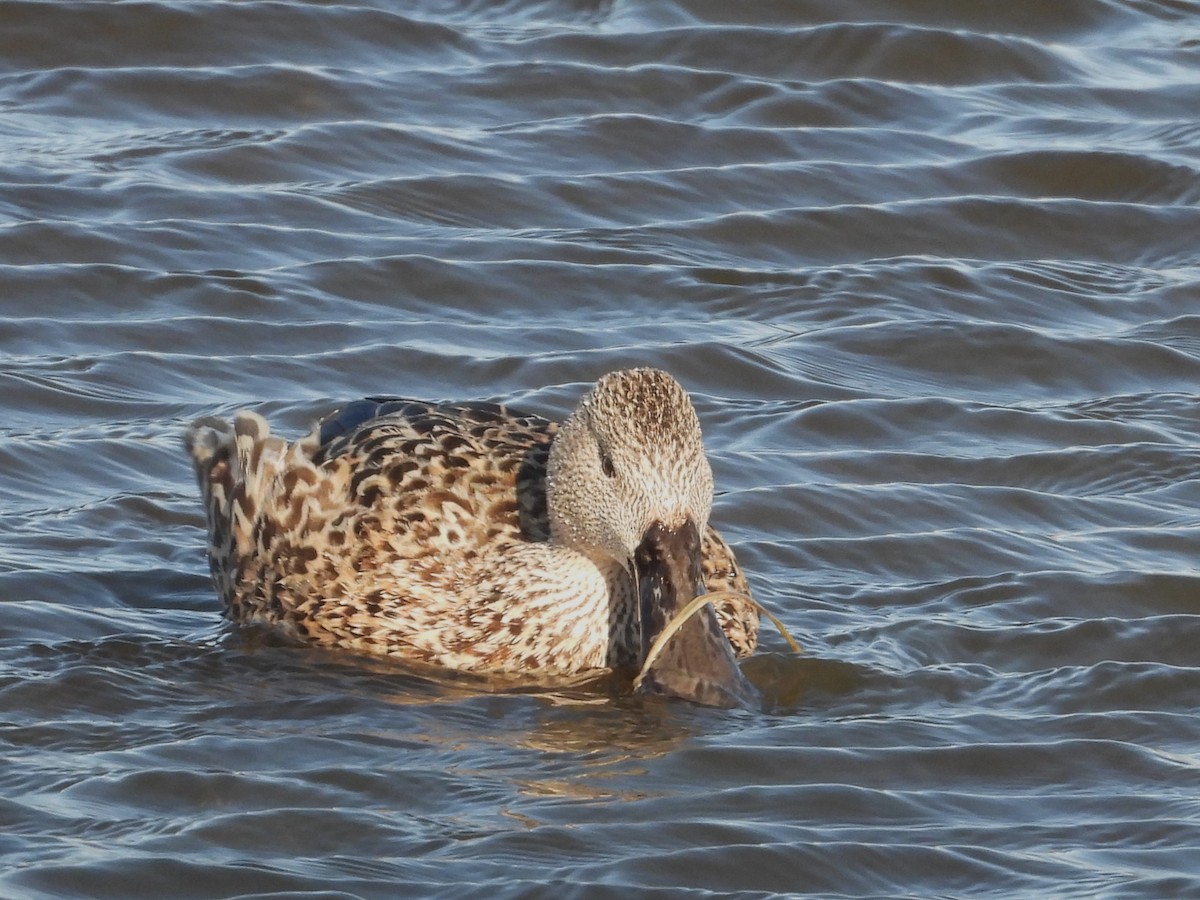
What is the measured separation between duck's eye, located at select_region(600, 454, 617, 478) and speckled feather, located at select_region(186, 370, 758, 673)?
0.60 ft

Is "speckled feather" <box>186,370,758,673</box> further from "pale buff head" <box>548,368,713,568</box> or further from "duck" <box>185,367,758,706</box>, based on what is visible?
"pale buff head" <box>548,368,713,568</box>

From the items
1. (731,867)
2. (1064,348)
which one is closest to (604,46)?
(1064,348)

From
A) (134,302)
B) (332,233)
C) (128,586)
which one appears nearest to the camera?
(128,586)

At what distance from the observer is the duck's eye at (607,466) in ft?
23.3

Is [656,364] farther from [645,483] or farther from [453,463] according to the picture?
[645,483]

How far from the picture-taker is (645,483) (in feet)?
22.7

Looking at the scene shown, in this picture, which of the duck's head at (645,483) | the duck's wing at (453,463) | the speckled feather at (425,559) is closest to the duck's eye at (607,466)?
the duck's head at (645,483)

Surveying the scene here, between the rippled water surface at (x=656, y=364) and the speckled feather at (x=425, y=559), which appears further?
the speckled feather at (x=425, y=559)

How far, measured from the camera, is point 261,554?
7605 millimetres

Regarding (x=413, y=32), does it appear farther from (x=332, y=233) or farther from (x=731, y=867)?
(x=731, y=867)

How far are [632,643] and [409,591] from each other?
675mm

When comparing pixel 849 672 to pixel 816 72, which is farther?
pixel 816 72

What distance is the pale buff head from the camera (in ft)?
22.7

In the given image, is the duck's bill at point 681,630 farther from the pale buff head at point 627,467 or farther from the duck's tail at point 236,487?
the duck's tail at point 236,487
